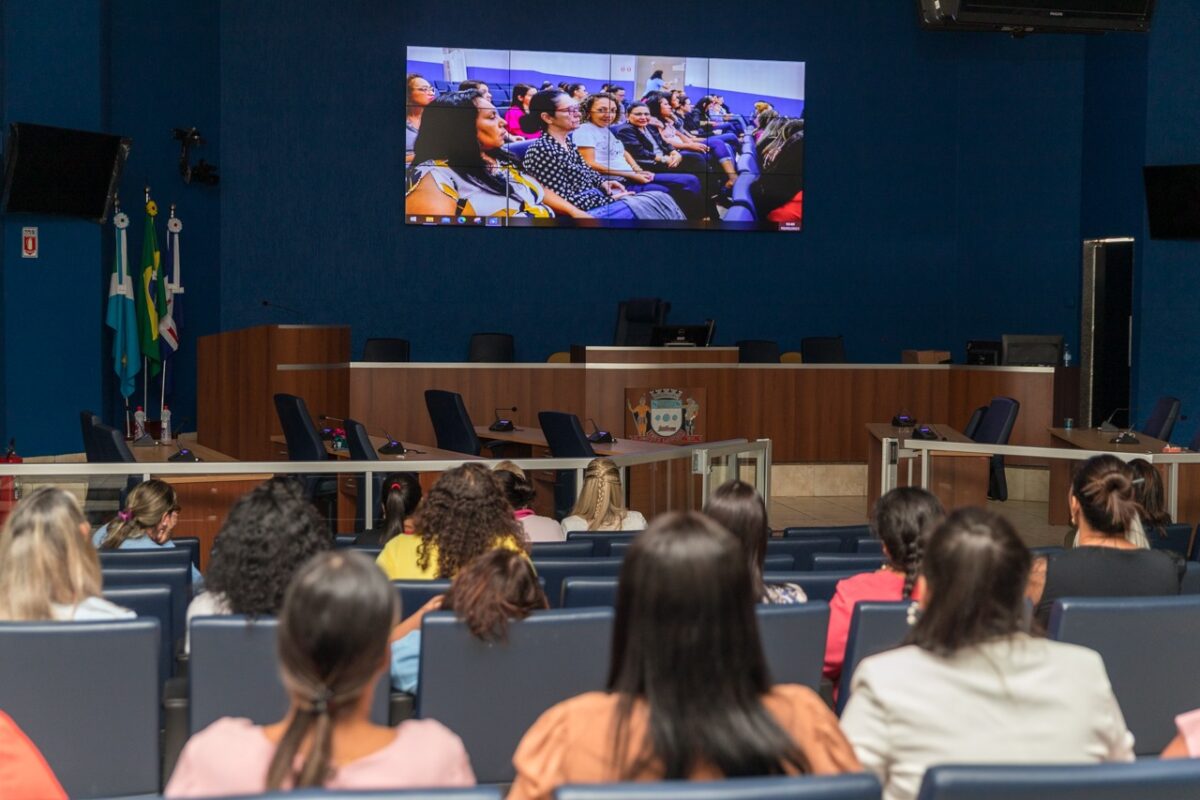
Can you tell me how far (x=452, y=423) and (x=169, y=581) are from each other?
573cm

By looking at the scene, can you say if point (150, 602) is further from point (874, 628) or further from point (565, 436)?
point (565, 436)

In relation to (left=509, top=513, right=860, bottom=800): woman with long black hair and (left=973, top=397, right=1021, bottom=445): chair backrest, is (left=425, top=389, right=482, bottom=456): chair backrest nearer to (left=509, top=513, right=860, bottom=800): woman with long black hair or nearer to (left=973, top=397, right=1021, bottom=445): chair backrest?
(left=973, top=397, right=1021, bottom=445): chair backrest

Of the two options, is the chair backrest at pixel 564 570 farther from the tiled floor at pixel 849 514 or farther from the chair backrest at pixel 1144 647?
the tiled floor at pixel 849 514

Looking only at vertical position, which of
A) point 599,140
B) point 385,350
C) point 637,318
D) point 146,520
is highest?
point 599,140

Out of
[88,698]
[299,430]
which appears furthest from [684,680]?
[299,430]

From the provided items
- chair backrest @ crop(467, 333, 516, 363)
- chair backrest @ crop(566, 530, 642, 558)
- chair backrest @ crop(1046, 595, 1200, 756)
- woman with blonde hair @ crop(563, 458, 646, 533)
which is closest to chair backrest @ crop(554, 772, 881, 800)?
chair backrest @ crop(1046, 595, 1200, 756)

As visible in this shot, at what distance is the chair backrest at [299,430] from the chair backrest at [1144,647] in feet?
18.7

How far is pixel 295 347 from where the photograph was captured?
9.27 m

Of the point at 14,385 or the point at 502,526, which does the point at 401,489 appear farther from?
the point at 14,385

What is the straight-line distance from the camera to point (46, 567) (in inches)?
104

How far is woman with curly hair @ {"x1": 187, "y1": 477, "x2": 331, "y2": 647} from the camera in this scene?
8.71 ft

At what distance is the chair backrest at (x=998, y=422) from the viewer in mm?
9203

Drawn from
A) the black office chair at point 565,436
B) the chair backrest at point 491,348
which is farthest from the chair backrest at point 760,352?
the black office chair at point 565,436

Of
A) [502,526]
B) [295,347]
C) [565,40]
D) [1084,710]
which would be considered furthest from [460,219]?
[1084,710]
